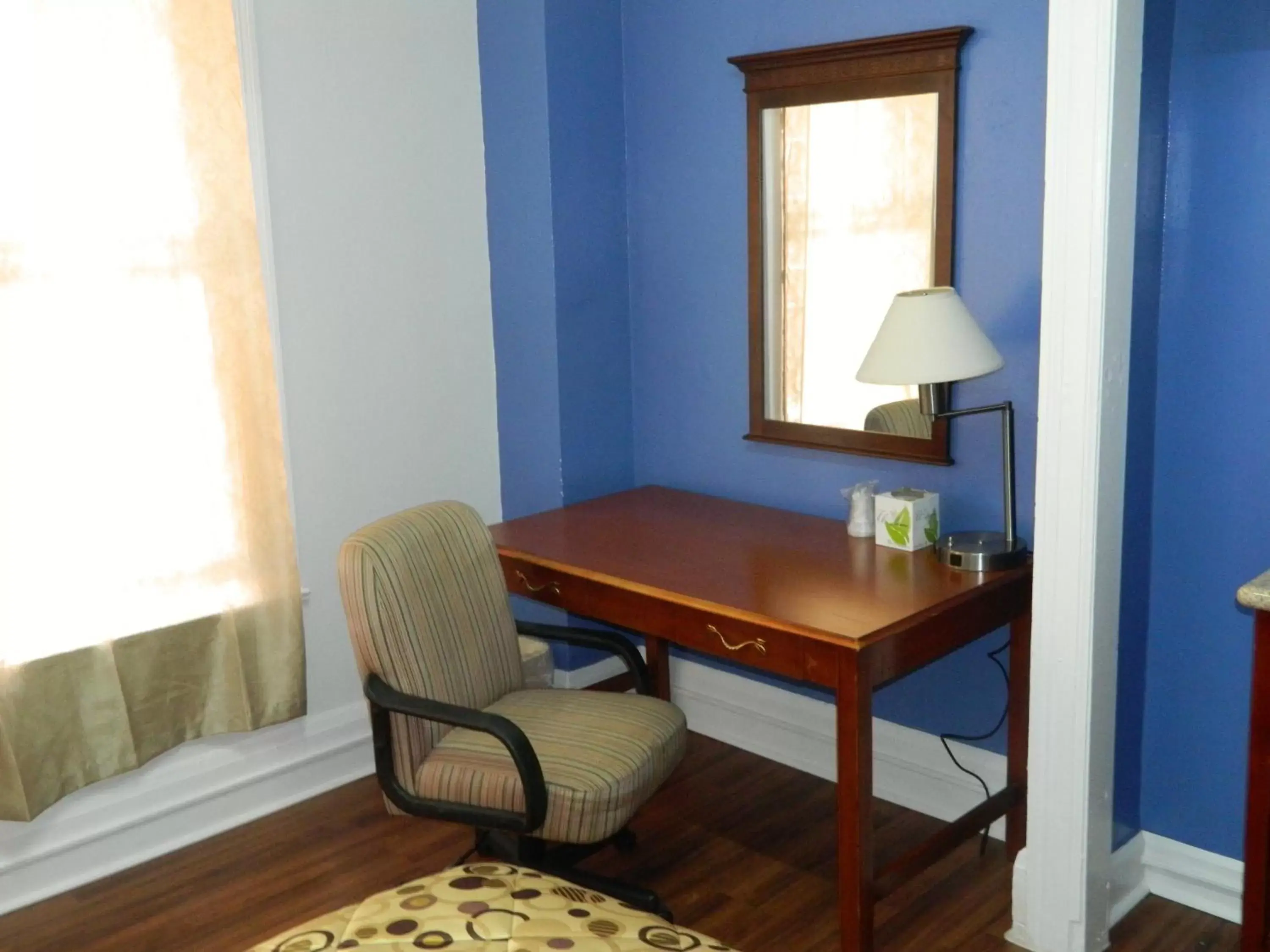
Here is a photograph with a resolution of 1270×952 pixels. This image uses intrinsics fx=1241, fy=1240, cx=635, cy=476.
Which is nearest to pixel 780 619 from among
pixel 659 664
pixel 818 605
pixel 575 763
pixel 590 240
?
pixel 818 605

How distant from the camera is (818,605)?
2404mm

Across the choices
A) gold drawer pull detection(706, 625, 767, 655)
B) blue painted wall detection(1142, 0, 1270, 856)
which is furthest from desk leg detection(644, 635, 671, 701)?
blue painted wall detection(1142, 0, 1270, 856)

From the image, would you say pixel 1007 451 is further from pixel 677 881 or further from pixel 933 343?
pixel 677 881

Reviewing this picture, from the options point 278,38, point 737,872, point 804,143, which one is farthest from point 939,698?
point 278,38

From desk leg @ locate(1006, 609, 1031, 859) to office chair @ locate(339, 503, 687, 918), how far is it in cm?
76

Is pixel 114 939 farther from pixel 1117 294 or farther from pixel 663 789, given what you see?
pixel 1117 294

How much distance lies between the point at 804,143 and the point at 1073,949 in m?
1.86

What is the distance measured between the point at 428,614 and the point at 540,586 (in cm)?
40

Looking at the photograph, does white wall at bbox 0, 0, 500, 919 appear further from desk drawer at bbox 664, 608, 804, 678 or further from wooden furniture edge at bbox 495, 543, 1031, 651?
desk drawer at bbox 664, 608, 804, 678

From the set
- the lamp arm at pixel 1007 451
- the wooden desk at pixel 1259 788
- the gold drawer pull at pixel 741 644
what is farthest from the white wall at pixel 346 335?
the wooden desk at pixel 1259 788

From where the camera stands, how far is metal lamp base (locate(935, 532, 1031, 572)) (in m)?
2.56

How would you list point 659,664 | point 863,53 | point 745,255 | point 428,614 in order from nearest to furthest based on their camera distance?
point 428,614 < point 863,53 < point 745,255 < point 659,664

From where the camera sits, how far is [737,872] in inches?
110

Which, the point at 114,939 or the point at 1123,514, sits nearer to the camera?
the point at 1123,514
